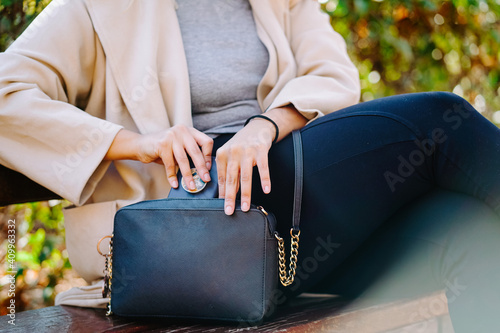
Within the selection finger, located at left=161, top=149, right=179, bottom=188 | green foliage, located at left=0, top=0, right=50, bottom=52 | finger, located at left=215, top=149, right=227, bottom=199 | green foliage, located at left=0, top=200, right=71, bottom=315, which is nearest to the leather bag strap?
finger, located at left=215, top=149, right=227, bottom=199

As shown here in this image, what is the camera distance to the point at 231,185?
0.86 m

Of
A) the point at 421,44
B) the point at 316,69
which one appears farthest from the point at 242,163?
the point at 421,44

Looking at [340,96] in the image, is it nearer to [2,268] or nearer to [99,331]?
[99,331]

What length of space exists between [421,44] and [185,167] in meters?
2.00

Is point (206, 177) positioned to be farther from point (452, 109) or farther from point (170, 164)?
point (452, 109)

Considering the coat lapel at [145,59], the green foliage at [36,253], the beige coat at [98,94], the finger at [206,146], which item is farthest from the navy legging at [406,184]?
the green foliage at [36,253]

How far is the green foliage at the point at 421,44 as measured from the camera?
230 centimetres

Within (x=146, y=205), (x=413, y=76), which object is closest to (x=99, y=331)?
(x=146, y=205)

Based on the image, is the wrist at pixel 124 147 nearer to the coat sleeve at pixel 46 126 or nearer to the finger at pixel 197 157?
the coat sleeve at pixel 46 126

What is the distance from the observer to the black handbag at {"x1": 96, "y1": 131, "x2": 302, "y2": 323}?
0.80m

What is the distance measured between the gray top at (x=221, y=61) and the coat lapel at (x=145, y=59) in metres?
0.06

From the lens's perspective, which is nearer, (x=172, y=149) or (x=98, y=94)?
(x=172, y=149)

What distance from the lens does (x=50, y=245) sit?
1.83m

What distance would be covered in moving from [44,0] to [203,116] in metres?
0.80
